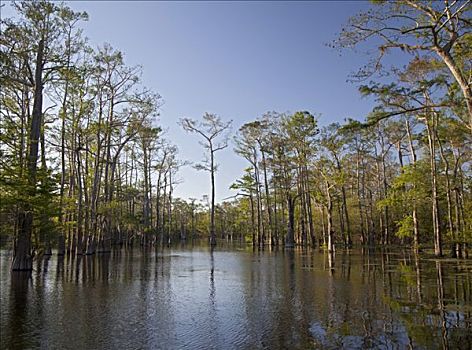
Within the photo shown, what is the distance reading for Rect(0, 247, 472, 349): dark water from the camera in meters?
6.13

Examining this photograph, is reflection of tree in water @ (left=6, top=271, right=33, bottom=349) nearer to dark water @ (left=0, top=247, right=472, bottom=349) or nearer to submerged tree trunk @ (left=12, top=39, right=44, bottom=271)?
dark water @ (left=0, top=247, right=472, bottom=349)

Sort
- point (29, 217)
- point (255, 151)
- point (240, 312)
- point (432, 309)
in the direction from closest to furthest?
1. point (432, 309)
2. point (240, 312)
3. point (29, 217)
4. point (255, 151)

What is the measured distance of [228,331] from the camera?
22.3 feet

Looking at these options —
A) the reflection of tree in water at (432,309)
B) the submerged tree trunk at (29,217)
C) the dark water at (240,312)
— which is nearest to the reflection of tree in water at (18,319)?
the dark water at (240,312)

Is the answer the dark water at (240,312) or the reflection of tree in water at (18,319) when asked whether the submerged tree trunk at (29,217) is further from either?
the reflection of tree in water at (18,319)

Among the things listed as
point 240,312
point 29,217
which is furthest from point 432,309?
point 29,217

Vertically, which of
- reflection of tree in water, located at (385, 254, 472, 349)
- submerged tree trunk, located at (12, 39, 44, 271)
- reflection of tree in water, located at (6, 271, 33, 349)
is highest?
submerged tree trunk, located at (12, 39, 44, 271)

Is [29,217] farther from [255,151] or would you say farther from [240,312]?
[255,151]

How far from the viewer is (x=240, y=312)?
831 cm

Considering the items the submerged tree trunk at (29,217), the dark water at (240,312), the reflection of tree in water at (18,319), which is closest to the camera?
the reflection of tree in water at (18,319)

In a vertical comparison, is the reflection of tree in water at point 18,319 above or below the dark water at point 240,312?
above

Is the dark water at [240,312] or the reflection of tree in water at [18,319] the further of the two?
the dark water at [240,312]

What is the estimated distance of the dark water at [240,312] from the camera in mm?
6133

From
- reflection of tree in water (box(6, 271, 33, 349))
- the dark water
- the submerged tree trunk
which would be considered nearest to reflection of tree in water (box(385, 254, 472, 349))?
the dark water
